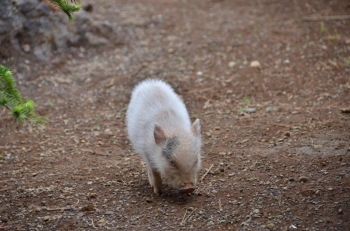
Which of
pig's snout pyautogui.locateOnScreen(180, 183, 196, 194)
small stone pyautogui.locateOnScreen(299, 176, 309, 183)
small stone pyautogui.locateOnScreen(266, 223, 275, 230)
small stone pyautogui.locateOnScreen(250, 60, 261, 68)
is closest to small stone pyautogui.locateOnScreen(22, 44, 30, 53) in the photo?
small stone pyautogui.locateOnScreen(250, 60, 261, 68)

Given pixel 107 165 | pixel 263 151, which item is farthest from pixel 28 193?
pixel 263 151

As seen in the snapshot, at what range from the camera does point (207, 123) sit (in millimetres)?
7465

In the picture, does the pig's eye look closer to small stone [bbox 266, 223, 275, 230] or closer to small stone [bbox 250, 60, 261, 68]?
small stone [bbox 266, 223, 275, 230]

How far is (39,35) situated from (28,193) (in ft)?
14.0

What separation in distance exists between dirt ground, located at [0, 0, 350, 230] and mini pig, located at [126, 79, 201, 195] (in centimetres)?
26

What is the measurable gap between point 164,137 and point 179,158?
0.27 meters

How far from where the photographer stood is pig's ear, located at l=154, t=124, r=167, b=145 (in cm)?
555

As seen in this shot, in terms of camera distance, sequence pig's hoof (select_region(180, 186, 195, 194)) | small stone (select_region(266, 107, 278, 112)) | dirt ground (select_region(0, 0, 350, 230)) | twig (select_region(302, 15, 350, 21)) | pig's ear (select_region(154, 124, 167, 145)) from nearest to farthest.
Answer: dirt ground (select_region(0, 0, 350, 230)), pig's hoof (select_region(180, 186, 195, 194)), pig's ear (select_region(154, 124, 167, 145)), small stone (select_region(266, 107, 278, 112)), twig (select_region(302, 15, 350, 21))

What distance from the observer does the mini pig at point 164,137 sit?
17.9ft

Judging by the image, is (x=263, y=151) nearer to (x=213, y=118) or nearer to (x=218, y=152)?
(x=218, y=152)

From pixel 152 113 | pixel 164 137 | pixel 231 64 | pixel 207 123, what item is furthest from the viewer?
pixel 231 64

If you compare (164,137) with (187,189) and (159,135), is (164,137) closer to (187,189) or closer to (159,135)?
(159,135)

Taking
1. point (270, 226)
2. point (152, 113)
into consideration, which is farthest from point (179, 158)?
point (270, 226)

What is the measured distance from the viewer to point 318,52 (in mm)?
9086
